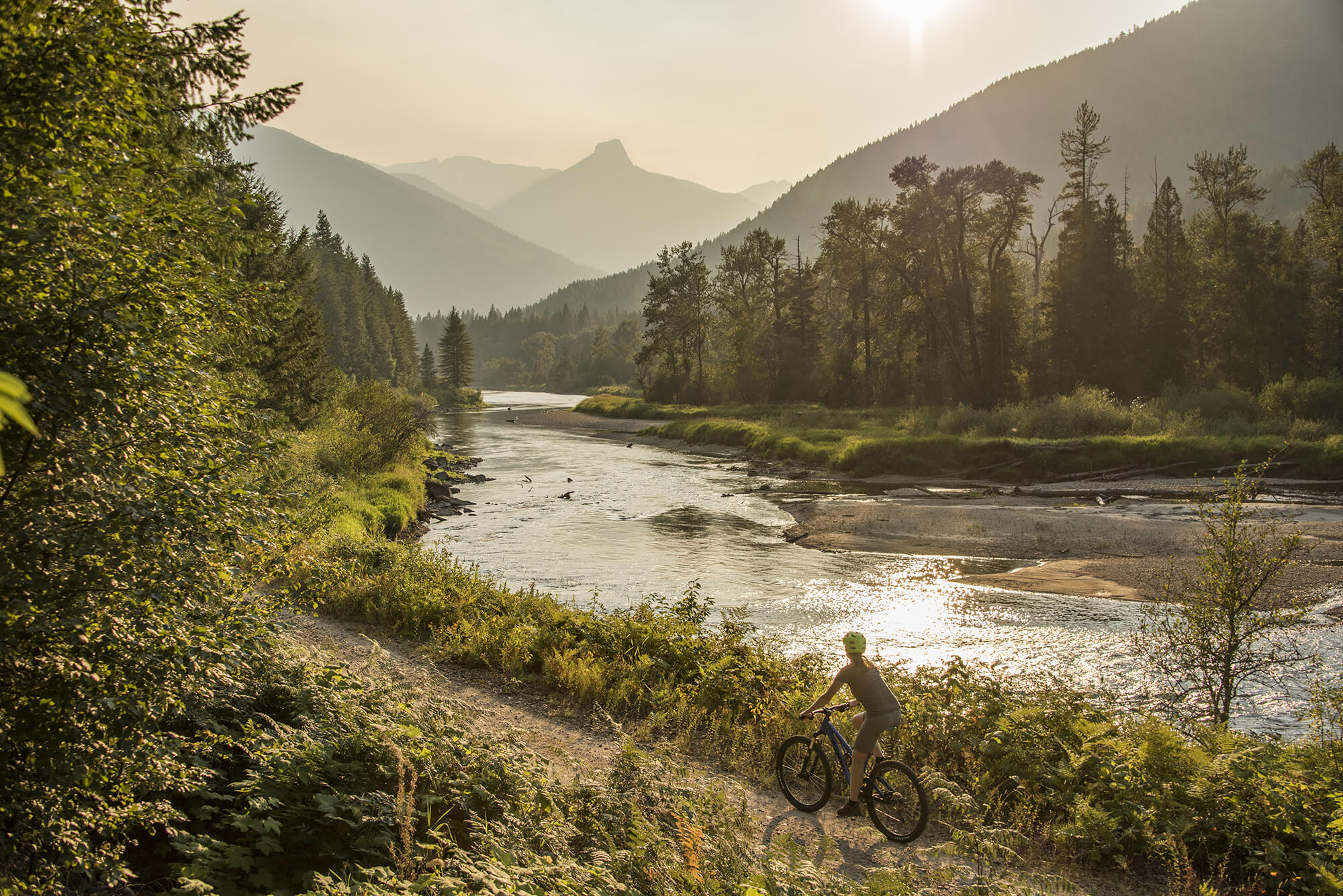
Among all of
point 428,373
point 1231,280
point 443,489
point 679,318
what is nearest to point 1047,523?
point 443,489

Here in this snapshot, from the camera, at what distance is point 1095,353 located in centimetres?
5419

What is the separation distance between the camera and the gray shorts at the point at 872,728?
772 centimetres

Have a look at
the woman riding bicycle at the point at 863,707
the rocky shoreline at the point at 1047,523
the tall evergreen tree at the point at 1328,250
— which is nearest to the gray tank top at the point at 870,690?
the woman riding bicycle at the point at 863,707

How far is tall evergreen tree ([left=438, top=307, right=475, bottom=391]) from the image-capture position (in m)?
126

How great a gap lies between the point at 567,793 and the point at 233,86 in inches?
320

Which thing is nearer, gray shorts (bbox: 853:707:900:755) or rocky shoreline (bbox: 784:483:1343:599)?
gray shorts (bbox: 853:707:900:755)

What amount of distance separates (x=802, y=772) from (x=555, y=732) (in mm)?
3431

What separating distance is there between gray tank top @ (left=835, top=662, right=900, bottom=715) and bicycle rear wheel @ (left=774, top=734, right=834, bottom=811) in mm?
942

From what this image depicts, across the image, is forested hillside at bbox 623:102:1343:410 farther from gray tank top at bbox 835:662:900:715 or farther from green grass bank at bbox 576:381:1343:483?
gray tank top at bbox 835:662:900:715

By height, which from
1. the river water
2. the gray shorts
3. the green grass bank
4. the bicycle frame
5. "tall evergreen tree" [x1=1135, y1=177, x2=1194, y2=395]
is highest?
"tall evergreen tree" [x1=1135, y1=177, x2=1194, y2=395]

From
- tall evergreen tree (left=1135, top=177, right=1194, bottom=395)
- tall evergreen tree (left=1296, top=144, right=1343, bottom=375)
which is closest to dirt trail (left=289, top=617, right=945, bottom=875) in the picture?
tall evergreen tree (left=1296, top=144, right=1343, bottom=375)

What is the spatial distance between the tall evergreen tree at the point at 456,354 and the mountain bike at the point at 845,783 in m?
124

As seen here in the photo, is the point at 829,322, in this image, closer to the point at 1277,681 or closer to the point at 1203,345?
the point at 1203,345

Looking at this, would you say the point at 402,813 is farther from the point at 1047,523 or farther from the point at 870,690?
the point at 1047,523
